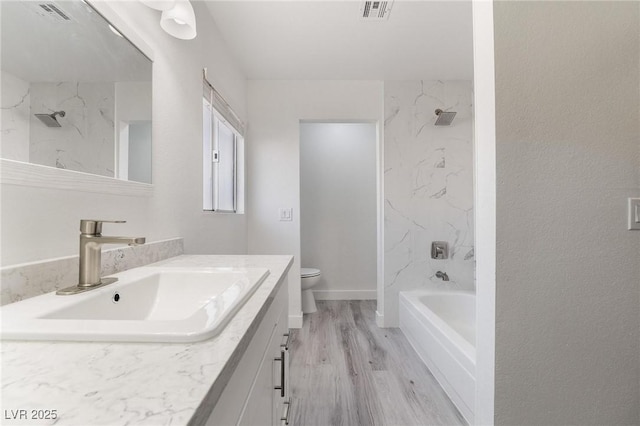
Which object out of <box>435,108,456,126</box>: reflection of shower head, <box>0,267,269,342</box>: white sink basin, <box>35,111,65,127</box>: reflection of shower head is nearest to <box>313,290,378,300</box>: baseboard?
<box>435,108,456,126</box>: reflection of shower head

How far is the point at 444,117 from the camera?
2.69m

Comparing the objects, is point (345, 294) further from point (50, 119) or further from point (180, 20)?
point (50, 119)

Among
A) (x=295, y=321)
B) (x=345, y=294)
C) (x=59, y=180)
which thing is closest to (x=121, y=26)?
(x=59, y=180)

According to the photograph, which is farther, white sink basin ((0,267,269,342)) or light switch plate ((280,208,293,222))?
light switch plate ((280,208,293,222))

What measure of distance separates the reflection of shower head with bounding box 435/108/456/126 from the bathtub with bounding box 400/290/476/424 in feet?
5.27

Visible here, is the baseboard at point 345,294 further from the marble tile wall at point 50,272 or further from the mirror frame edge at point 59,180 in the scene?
the mirror frame edge at point 59,180

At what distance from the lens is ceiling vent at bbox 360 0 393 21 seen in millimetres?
1780

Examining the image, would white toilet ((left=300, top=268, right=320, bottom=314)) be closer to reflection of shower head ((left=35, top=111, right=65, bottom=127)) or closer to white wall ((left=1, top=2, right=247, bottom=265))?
white wall ((left=1, top=2, right=247, bottom=265))

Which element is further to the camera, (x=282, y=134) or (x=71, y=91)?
(x=282, y=134)

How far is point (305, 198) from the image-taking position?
371 centimetres

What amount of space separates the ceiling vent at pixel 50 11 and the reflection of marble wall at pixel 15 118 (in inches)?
8.3

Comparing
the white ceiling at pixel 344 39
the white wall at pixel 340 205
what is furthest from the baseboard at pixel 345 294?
the white ceiling at pixel 344 39

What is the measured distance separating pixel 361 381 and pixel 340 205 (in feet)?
7.25

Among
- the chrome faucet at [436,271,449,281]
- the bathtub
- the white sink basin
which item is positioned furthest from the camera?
the chrome faucet at [436,271,449,281]
